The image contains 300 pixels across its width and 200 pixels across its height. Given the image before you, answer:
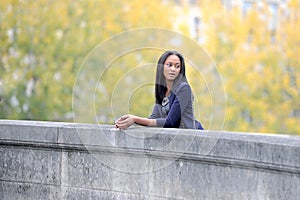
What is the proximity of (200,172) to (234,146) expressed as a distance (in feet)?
1.76

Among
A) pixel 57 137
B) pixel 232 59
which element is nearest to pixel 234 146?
pixel 57 137

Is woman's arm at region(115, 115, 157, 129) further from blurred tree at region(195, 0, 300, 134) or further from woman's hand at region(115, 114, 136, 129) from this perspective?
blurred tree at region(195, 0, 300, 134)

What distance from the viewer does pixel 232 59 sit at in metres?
45.3

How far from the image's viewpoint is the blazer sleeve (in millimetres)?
6164

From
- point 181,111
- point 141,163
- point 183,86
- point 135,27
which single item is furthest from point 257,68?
point 183,86

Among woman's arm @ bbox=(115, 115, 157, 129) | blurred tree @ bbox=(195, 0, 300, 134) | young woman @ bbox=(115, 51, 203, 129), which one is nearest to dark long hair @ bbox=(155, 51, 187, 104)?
young woman @ bbox=(115, 51, 203, 129)

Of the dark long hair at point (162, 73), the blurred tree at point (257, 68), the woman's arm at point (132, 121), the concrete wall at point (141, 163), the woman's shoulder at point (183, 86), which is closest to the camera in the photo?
the concrete wall at point (141, 163)

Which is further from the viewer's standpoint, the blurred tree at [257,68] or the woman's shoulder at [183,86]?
the blurred tree at [257,68]

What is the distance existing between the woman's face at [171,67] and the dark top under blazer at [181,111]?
129 mm

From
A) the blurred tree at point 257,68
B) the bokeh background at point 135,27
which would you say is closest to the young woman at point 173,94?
the bokeh background at point 135,27

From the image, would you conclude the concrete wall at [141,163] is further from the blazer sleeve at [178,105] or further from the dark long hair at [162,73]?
the dark long hair at [162,73]

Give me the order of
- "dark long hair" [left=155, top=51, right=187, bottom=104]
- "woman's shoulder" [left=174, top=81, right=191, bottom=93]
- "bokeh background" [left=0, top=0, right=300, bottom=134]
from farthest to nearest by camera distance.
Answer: "bokeh background" [left=0, top=0, right=300, bottom=134]
"dark long hair" [left=155, top=51, right=187, bottom=104]
"woman's shoulder" [left=174, top=81, right=191, bottom=93]

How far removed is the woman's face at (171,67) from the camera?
6.26 m

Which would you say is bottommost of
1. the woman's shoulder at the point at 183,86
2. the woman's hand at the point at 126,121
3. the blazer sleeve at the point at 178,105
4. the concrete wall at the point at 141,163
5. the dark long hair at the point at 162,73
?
the concrete wall at the point at 141,163
